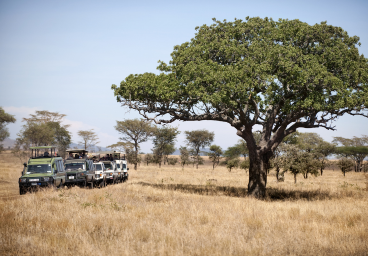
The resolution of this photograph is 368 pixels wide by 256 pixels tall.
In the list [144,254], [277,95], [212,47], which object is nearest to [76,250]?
[144,254]

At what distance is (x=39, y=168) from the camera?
18.6 meters

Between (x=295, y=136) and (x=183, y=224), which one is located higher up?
(x=295, y=136)

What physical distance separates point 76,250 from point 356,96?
1413 cm

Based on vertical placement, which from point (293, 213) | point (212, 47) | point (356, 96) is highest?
point (212, 47)

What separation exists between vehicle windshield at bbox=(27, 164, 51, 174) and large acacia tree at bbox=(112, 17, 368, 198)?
6.04m

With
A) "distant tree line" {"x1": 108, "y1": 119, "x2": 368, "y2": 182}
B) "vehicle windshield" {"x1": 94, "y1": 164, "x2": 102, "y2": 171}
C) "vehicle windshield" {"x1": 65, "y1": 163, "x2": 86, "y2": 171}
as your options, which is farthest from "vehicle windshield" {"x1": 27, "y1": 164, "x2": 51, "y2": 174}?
"distant tree line" {"x1": 108, "y1": 119, "x2": 368, "y2": 182}

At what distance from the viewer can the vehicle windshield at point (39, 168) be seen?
18438 millimetres

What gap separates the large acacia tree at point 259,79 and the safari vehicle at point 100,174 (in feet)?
25.1

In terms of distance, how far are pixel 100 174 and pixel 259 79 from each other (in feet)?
48.5

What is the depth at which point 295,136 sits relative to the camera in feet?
203

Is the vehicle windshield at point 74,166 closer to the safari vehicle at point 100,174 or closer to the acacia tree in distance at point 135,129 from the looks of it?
the safari vehicle at point 100,174

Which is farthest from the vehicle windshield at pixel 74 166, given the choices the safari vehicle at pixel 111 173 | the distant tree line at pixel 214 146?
the distant tree line at pixel 214 146

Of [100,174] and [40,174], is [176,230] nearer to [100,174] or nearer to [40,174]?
[40,174]

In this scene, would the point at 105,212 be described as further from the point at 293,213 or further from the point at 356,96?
the point at 356,96
